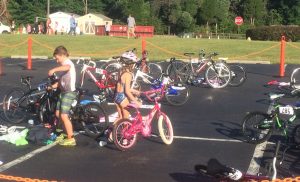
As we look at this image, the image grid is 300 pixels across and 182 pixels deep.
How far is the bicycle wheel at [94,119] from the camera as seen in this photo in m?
9.77

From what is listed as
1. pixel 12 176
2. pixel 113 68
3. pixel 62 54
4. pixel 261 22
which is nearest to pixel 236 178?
pixel 12 176

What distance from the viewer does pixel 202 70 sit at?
1631 centimetres

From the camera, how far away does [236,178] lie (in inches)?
247

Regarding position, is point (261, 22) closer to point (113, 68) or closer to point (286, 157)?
point (113, 68)

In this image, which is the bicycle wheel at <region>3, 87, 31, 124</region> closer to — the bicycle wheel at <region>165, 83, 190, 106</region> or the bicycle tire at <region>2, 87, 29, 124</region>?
the bicycle tire at <region>2, 87, 29, 124</region>

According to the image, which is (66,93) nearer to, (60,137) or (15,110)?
(60,137)

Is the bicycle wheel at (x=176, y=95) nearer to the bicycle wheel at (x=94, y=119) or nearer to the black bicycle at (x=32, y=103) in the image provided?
the bicycle wheel at (x=94, y=119)

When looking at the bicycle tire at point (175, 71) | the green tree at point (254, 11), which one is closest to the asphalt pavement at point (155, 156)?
the bicycle tire at point (175, 71)

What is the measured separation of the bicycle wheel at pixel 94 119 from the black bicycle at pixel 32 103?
2.49 ft

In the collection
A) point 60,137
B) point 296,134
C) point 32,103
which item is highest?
point 32,103

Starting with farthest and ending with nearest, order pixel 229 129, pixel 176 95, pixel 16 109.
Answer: pixel 176 95, pixel 16 109, pixel 229 129

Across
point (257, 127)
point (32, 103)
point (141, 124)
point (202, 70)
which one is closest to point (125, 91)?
point (141, 124)

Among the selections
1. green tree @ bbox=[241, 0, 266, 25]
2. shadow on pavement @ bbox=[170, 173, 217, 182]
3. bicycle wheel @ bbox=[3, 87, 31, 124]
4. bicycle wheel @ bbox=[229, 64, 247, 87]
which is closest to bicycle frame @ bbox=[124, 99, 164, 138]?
shadow on pavement @ bbox=[170, 173, 217, 182]

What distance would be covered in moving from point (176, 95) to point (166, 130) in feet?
13.6
